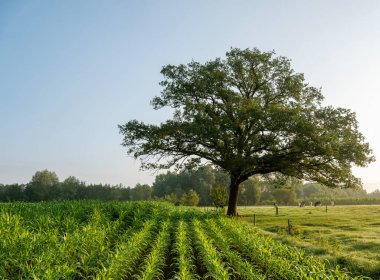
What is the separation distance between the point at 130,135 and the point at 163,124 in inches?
139

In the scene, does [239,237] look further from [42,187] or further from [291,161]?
[42,187]

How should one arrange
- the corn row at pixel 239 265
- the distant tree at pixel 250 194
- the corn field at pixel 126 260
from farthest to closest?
the distant tree at pixel 250 194 < the corn row at pixel 239 265 < the corn field at pixel 126 260

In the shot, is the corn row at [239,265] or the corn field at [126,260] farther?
the corn row at [239,265]

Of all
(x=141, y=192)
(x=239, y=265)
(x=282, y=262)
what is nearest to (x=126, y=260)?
(x=239, y=265)

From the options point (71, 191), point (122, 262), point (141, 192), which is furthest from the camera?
point (141, 192)

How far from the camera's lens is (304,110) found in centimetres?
3412

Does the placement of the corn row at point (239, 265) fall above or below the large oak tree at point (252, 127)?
below

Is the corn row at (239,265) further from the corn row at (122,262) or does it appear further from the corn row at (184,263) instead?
the corn row at (122,262)

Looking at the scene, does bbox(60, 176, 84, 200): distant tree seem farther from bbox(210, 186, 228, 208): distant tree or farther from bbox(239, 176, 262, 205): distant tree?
bbox(210, 186, 228, 208): distant tree

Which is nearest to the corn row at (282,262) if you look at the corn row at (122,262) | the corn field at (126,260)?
the corn field at (126,260)

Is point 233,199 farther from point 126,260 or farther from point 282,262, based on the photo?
point 126,260

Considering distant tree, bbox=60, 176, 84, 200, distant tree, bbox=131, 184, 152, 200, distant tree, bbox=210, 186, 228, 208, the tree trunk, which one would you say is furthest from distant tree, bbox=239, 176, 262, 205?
distant tree, bbox=210, 186, 228, 208


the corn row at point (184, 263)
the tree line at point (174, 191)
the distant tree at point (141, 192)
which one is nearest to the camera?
the corn row at point (184, 263)

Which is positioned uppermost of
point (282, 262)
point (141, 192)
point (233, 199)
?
point (141, 192)
